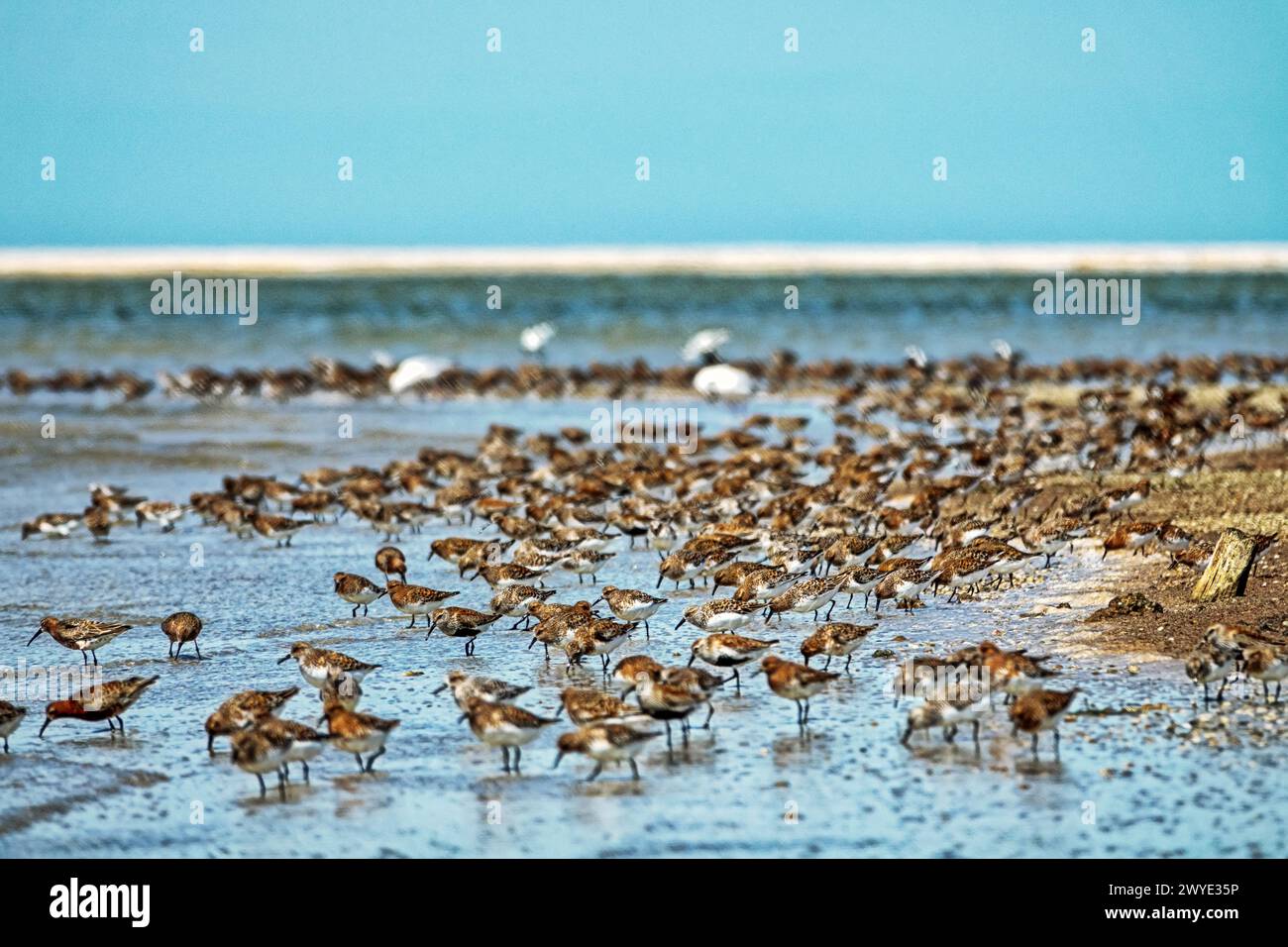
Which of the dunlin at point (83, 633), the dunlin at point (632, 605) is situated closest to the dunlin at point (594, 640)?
the dunlin at point (632, 605)

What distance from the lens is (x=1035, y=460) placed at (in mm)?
17016

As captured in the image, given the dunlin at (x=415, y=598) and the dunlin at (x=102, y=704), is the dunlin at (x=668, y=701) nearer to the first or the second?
the dunlin at (x=102, y=704)

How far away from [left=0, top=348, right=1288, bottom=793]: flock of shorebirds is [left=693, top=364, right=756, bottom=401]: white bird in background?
652 centimetres

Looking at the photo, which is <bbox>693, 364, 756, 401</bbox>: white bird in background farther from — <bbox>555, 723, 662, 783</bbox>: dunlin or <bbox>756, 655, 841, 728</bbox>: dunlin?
<bbox>555, 723, 662, 783</bbox>: dunlin

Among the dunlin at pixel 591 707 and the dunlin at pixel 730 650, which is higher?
the dunlin at pixel 730 650

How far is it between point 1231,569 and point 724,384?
1992 centimetres

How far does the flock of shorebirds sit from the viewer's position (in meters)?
8.21

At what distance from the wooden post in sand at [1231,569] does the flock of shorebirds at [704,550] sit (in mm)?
730

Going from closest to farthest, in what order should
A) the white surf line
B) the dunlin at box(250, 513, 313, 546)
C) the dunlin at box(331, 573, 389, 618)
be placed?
the dunlin at box(331, 573, 389, 618) → the dunlin at box(250, 513, 313, 546) → the white surf line

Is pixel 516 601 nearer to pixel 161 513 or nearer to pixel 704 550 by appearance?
pixel 704 550

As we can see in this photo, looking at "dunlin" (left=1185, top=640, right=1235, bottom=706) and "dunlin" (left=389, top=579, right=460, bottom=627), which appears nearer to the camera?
"dunlin" (left=1185, top=640, right=1235, bottom=706)

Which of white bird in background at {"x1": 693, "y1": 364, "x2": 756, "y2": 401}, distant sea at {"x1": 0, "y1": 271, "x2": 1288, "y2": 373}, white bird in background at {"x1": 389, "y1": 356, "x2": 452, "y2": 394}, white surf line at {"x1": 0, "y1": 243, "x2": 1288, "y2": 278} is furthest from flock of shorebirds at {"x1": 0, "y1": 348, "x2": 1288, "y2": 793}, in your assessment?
white surf line at {"x1": 0, "y1": 243, "x2": 1288, "y2": 278}

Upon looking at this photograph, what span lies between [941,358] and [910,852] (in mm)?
32487

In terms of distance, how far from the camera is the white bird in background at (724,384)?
29781 millimetres
